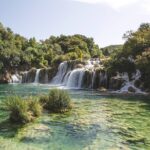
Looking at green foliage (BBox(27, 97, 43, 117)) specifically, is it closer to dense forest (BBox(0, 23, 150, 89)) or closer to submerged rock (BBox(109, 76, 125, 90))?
dense forest (BBox(0, 23, 150, 89))

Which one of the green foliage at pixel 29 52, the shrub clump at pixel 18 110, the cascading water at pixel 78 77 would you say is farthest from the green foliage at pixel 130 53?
the shrub clump at pixel 18 110

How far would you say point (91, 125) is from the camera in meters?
15.2

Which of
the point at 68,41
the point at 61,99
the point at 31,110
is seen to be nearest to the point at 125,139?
the point at 31,110

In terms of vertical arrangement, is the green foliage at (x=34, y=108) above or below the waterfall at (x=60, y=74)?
below

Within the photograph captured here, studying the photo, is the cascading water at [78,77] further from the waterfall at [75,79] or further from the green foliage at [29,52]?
the green foliage at [29,52]

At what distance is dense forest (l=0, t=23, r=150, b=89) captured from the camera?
40.0 m

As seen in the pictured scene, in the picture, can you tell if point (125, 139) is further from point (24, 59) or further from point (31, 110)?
point (24, 59)

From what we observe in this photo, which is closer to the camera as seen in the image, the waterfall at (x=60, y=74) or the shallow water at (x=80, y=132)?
the shallow water at (x=80, y=132)

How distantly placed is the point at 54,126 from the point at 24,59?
53.8m

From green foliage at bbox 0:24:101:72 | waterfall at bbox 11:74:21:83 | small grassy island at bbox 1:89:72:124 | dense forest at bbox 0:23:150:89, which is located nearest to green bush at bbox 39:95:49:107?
small grassy island at bbox 1:89:72:124

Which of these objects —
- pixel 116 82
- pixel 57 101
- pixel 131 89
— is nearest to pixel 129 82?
pixel 116 82

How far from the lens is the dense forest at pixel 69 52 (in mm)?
40016

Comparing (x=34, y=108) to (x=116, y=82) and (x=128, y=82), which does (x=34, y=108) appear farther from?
(x=116, y=82)

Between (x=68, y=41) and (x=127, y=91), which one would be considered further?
(x=68, y=41)
